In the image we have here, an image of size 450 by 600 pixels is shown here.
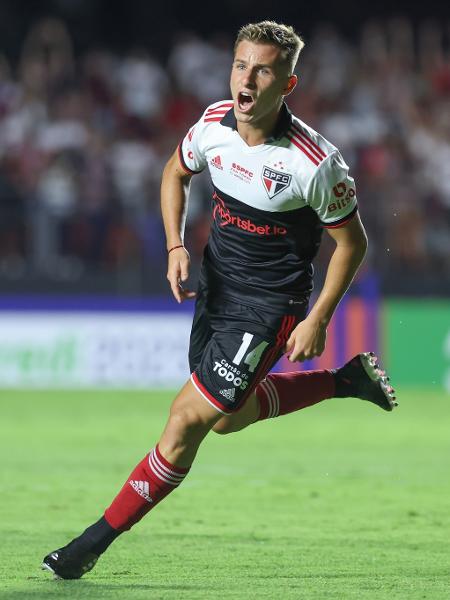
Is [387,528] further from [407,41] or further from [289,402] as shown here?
[407,41]

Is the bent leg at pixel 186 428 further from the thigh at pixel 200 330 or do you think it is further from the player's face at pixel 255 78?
the player's face at pixel 255 78

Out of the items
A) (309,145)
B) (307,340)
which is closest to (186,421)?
(307,340)

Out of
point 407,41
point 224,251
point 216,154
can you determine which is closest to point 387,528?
point 224,251

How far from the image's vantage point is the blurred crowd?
13961mm

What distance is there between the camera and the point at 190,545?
6.05 meters

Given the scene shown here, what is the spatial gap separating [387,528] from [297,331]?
6.29 ft

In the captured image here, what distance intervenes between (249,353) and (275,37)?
4.36 feet

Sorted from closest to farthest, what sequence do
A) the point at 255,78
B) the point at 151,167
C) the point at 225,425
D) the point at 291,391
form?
the point at 255,78
the point at 225,425
the point at 291,391
the point at 151,167

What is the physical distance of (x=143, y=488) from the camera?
524cm

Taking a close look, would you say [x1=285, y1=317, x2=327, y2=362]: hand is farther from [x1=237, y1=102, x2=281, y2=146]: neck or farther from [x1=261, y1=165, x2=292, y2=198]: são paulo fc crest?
[x1=237, y1=102, x2=281, y2=146]: neck

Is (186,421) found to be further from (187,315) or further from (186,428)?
(187,315)

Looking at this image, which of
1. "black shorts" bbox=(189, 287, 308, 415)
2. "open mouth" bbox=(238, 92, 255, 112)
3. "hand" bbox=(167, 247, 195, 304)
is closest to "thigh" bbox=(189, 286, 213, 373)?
"black shorts" bbox=(189, 287, 308, 415)

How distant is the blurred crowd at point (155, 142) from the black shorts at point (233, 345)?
805 centimetres

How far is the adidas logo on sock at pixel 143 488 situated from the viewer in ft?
17.2
